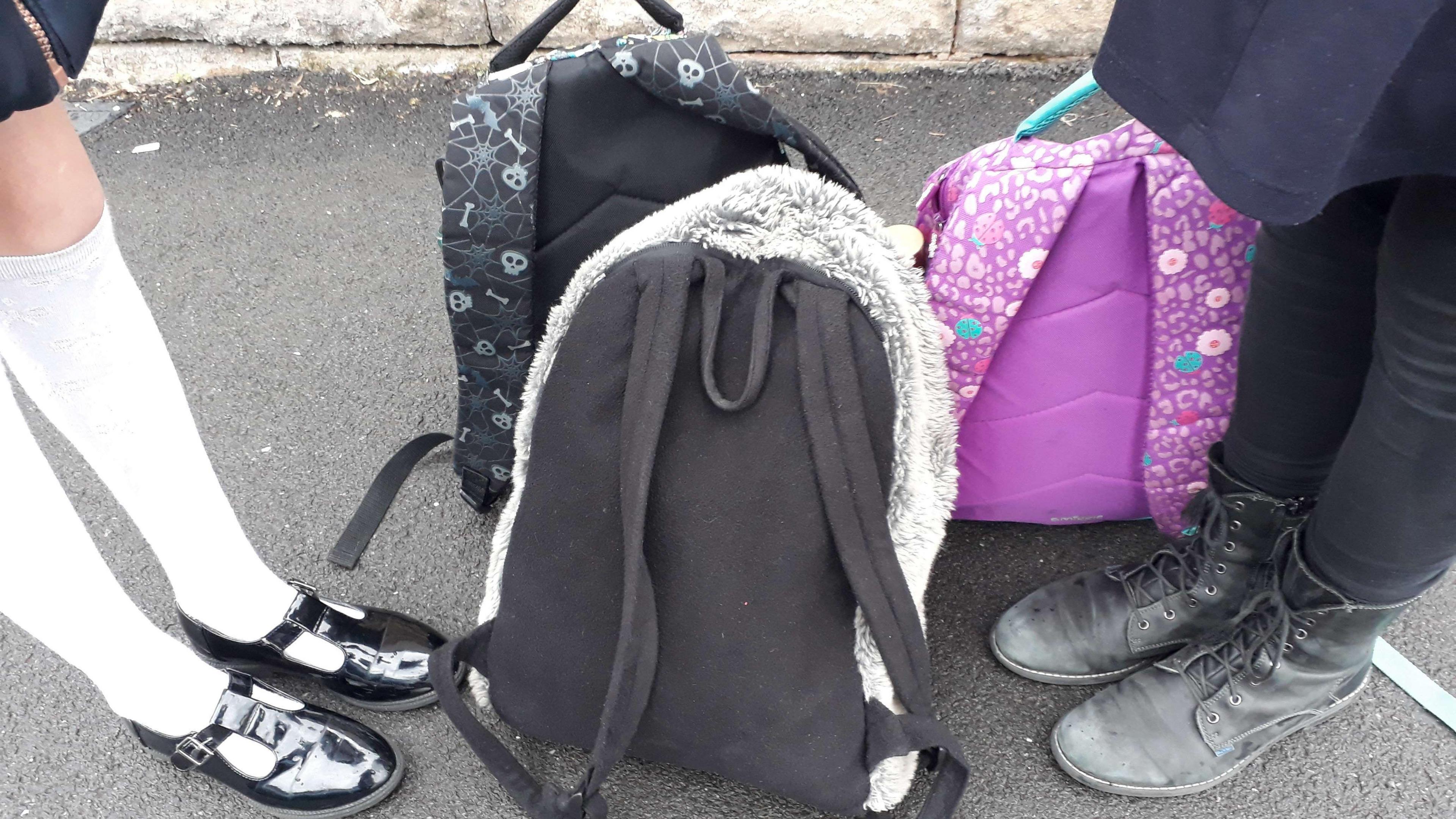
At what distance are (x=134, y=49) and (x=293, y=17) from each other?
1.37 feet

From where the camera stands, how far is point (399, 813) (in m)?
0.99

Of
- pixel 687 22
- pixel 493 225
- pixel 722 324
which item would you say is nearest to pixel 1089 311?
pixel 722 324

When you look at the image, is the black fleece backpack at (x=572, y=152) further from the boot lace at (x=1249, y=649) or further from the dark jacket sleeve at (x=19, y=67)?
the boot lace at (x=1249, y=649)

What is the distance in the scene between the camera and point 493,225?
38.9 inches

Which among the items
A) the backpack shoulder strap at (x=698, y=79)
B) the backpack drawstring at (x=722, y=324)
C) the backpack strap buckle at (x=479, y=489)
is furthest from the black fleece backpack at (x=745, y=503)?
→ the backpack strap buckle at (x=479, y=489)

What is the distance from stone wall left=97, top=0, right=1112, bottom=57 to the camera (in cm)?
206

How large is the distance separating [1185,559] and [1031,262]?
0.38m

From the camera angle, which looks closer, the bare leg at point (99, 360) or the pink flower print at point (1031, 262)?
the bare leg at point (99, 360)

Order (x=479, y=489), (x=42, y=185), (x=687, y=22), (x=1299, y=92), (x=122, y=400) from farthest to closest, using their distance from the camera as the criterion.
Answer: (x=687, y=22) < (x=479, y=489) < (x=122, y=400) < (x=42, y=185) < (x=1299, y=92)

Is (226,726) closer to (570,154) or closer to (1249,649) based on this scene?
(570,154)

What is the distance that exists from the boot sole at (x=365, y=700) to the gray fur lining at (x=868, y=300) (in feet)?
1.12

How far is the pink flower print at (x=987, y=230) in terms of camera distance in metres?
0.97

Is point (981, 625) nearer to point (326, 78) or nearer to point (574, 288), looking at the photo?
point (574, 288)

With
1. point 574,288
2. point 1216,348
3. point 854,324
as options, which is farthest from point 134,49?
point 1216,348
